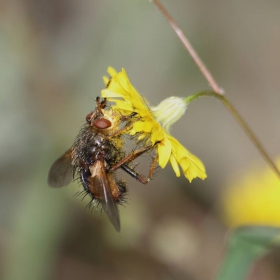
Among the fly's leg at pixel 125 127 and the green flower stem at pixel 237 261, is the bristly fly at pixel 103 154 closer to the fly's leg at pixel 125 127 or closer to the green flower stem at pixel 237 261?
the fly's leg at pixel 125 127

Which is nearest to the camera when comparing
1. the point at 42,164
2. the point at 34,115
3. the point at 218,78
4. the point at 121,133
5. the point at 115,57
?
the point at 121,133

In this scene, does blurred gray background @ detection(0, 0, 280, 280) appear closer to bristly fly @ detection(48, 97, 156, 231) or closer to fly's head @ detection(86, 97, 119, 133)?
bristly fly @ detection(48, 97, 156, 231)

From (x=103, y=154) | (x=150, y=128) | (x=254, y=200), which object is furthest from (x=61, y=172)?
(x=254, y=200)

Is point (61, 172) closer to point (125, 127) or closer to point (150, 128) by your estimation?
point (125, 127)

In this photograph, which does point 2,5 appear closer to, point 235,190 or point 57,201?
point 57,201

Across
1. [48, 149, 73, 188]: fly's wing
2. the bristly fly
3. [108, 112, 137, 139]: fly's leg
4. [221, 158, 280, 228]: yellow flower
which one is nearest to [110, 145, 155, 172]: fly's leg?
the bristly fly

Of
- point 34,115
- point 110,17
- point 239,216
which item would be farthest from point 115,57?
point 239,216

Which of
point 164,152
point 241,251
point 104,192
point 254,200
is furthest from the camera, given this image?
point 254,200

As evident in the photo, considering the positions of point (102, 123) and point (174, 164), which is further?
point (102, 123)
